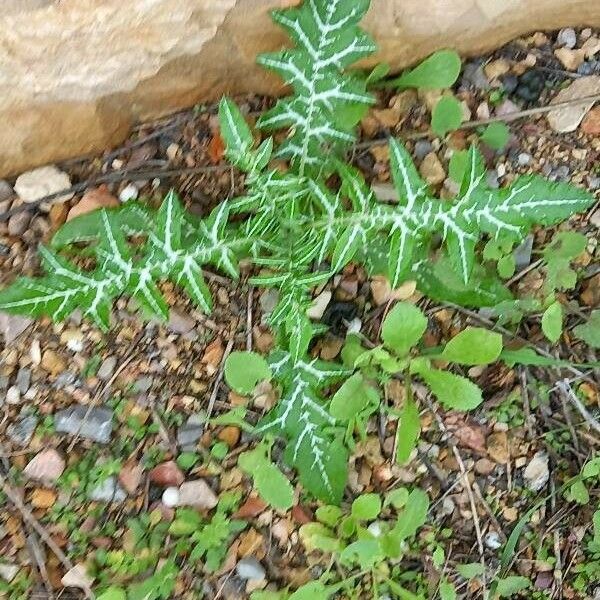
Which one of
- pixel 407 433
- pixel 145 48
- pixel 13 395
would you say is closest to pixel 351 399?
pixel 407 433

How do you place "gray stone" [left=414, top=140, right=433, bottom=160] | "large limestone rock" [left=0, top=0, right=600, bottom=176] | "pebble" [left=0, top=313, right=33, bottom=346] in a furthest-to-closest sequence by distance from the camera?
"gray stone" [left=414, top=140, right=433, bottom=160]
"pebble" [left=0, top=313, right=33, bottom=346]
"large limestone rock" [left=0, top=0, right=600, bottom=176]

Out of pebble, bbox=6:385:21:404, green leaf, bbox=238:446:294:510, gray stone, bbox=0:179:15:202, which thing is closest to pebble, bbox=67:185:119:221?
gray stone, bbox=0:179:15:202

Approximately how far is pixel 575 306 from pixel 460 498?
0.46m

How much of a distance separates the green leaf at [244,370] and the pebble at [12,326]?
42 centimetres

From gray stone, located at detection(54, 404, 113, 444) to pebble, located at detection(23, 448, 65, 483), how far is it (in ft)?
0.17

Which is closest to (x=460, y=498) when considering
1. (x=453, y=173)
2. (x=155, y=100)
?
(x=453, y=173)

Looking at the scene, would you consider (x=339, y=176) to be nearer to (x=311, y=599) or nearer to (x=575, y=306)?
(x=575, y=306)

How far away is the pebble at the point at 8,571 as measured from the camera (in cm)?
173

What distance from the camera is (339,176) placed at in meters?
1.84

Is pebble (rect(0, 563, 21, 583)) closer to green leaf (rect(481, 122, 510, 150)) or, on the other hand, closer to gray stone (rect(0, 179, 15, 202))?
gray stone (rect(0, 179, 15, 202))

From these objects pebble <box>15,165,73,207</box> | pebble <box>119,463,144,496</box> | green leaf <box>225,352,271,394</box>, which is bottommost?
pebble <box>119,463,144,496</box>

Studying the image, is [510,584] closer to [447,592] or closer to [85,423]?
[447,592]

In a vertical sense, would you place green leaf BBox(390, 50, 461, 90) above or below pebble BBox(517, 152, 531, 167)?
above

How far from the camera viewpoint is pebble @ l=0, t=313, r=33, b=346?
179 cm
